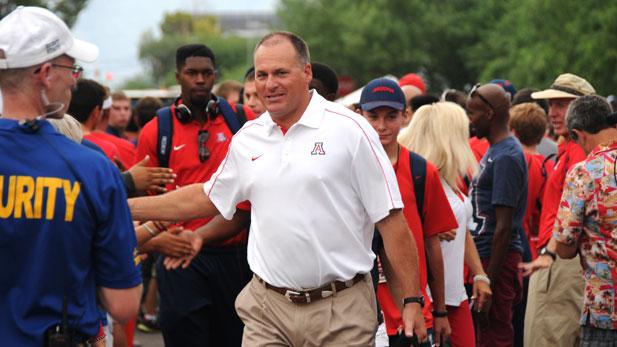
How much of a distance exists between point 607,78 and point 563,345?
20858 mm

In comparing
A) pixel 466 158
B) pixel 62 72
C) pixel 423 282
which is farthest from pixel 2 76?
pixel 466 158

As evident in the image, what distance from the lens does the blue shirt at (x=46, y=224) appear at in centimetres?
318

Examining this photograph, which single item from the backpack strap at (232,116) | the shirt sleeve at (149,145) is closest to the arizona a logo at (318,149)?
the backpack strap at (232,116)

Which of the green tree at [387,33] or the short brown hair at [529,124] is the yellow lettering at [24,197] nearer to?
the short brown hair at [529,124]

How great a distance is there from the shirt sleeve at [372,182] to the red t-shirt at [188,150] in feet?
7.83

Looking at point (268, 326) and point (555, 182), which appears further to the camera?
point (555, 182)

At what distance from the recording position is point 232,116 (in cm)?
705

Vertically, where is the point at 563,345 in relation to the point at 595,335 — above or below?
below

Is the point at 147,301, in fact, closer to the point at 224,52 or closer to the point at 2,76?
the point at 2,76

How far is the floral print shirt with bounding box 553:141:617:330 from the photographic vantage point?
18.4ft

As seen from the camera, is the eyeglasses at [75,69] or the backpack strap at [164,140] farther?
the backpack strap at [164,140]

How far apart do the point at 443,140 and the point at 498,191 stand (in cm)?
96

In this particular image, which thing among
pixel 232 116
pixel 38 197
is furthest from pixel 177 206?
pixel 232 116

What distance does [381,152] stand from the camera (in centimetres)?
460
